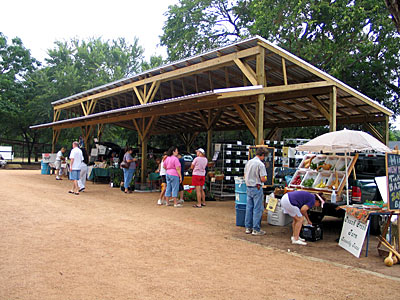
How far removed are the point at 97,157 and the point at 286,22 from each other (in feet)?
42.4

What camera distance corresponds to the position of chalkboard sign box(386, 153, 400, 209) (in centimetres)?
577

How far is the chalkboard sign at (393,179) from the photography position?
5.77 m

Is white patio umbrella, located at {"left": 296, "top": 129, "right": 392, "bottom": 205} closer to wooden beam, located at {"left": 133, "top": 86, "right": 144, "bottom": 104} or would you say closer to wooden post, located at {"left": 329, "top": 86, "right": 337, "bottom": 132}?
wooden post, located at {"left": 329, "top": 86, "right": 337, "bottom": 132}

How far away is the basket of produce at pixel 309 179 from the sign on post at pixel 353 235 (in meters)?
1.48

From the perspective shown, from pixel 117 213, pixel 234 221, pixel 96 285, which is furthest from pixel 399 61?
pixel 96 285

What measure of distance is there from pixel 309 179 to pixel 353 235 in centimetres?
204

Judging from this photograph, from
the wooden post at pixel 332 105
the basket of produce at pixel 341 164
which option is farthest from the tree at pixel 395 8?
the wooden post at pixel 332 105

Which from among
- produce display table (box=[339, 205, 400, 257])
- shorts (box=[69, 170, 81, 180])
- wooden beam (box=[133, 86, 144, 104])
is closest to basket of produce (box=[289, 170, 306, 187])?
produce display table (box=[339, 205, 400, 257])

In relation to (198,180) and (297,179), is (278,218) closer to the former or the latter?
(297,179)

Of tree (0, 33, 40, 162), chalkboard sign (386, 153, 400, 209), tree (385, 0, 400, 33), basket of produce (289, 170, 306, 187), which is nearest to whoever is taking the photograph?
tree (385, 0, 400, 33)

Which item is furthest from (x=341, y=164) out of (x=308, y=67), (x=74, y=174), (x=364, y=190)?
(x=74, y=174)

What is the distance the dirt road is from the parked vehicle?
1.66 meters

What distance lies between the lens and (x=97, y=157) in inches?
785

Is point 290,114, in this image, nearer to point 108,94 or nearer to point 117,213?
point 108,94
